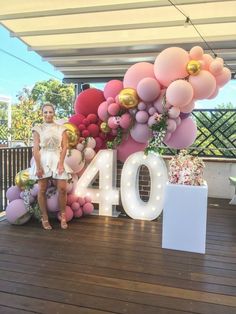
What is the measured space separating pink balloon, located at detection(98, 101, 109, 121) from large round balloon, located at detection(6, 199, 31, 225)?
53.8 inches

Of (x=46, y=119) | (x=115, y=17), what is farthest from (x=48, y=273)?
(x=115, y=17)

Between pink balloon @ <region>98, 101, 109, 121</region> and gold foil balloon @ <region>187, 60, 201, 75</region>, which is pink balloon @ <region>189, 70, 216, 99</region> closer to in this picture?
gold foil balloon @ <region>187, 60, 201, 75</region>

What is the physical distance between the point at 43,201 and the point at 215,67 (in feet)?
7.57

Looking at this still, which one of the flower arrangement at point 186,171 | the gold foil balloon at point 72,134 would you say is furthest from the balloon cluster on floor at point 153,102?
the flower arrangement at point 186,171

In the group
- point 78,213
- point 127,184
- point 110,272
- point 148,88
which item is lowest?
point 110,272

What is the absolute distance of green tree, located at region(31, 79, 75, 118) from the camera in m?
9.91

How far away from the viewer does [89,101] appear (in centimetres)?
385

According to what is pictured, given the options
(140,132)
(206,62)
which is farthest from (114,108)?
(206,62)

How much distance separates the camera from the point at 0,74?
424 inches

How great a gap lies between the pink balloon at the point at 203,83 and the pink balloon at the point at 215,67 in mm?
58

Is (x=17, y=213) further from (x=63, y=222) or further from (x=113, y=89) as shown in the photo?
(x=113, y=89)

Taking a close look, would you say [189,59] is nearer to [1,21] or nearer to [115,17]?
[115,17]

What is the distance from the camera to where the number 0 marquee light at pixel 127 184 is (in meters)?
3.52

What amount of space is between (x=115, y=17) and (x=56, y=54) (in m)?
1.46
